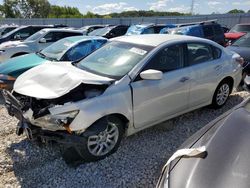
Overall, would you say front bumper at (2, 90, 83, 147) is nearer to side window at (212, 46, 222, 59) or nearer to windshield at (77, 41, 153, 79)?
windshield at (77, 41, 153, 79)

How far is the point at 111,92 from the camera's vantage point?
3.54 meters

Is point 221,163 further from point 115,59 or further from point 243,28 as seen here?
point 243,28

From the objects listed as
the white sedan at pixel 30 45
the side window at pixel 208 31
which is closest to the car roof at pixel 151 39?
the white sedan at pixel 30 45

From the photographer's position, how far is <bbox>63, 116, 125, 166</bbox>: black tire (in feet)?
11.0

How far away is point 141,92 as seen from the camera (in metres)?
3.81

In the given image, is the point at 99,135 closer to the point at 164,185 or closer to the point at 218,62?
the point at 164,185

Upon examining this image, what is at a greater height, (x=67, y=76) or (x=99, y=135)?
(x=67, y=76)

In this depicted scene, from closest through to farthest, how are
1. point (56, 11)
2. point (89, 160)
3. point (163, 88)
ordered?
point (89, 160) → point (163, 88) → point (56, 11)

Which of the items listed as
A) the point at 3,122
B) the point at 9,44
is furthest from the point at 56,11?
the point at 3,122

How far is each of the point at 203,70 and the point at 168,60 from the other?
82cm

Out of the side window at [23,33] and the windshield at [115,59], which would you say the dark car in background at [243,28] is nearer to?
the side window at [23,33]

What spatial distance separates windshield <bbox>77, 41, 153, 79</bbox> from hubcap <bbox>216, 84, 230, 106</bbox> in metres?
2.01

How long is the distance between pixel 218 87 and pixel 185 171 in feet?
11.9

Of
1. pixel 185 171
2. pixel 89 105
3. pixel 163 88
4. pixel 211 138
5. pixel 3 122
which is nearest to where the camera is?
pixel 185 171
